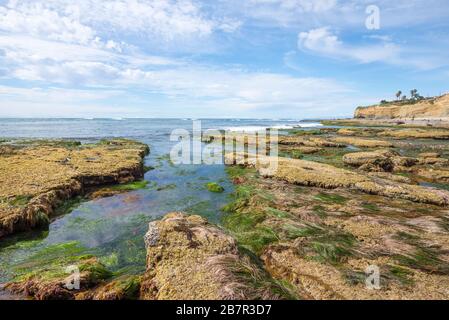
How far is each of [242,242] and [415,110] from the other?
138759 mm

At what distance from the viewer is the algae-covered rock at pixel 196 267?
6613 millimetres

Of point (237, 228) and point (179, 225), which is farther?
point (237, 228)

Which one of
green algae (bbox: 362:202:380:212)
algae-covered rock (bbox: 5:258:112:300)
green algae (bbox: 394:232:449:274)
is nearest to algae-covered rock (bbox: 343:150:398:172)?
green algae (bbox: 362:202:380:212)

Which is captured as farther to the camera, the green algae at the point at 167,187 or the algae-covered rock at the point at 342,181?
the green algae at the point at 167,187

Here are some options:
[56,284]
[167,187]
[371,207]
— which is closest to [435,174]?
[371,207]

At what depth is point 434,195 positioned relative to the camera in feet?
51.1

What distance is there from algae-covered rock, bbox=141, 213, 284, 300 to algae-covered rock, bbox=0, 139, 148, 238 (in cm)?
666

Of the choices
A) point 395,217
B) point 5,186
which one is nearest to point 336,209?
point 395,217

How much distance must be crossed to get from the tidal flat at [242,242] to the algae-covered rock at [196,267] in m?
0.03

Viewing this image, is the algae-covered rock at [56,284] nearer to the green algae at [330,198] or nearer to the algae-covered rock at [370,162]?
the green algae at [330,198]

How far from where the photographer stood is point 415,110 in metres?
119

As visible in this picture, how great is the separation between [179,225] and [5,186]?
11.7 meters

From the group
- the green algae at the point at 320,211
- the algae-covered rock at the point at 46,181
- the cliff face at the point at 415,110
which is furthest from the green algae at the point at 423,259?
the cliff face at the point at 415,110
